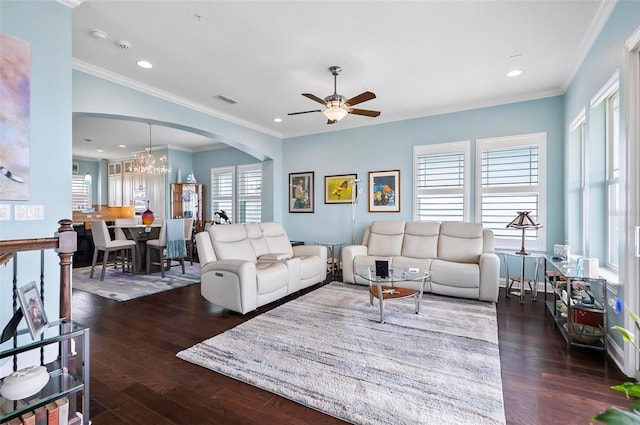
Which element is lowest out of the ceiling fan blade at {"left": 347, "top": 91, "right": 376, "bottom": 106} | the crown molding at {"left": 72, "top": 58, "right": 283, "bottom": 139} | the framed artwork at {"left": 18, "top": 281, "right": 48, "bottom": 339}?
the framed artwork at {"left": 18, "top": 281, "right": 48, "bottom": 339}

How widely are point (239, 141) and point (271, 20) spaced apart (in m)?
3.20

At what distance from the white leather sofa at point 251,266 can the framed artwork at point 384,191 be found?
4.88 feet

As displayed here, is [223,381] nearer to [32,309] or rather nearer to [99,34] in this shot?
[32,309]

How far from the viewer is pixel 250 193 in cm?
765

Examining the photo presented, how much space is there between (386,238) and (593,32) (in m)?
3.43

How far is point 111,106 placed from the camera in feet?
12.4

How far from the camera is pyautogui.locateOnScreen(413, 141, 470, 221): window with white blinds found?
5055mm

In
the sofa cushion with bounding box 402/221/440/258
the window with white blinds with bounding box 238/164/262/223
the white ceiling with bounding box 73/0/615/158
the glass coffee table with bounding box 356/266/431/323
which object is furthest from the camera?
the window with white blinds with bounding box 238/164/262/223

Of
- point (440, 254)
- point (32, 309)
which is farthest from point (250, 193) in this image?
point (32, 309)

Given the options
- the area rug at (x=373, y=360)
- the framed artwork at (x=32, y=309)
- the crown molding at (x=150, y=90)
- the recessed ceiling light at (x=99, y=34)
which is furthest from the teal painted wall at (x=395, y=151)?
the framed artwork at (x=32, y=309)

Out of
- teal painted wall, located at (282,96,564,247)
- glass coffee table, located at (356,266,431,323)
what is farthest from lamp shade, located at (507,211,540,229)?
glass coffee table, located at (356,266,431,323)

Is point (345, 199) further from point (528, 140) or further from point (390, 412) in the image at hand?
point (390, 412)

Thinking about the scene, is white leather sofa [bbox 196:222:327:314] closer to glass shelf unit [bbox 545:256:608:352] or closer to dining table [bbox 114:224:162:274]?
dining table [bbox 114:224:162:274]

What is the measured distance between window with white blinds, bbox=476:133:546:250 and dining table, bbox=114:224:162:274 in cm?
594
